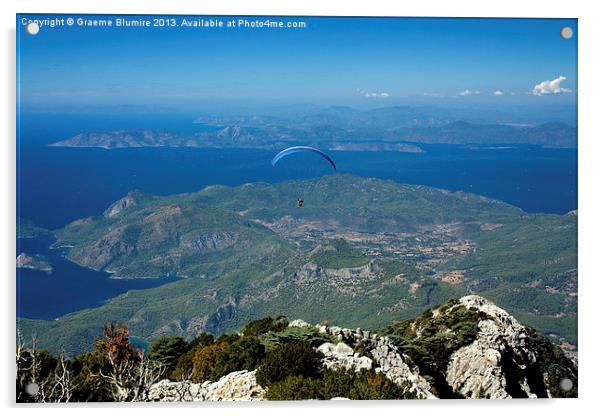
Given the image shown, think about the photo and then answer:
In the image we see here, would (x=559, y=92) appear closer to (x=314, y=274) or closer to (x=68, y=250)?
(x=314, y=274)

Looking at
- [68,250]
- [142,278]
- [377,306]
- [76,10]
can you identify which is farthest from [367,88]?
[142,278]

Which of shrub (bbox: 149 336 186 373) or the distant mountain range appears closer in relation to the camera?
shrub (bbox: 149 336 186 373)

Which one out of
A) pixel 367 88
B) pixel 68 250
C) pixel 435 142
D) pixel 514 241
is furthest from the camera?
pixel 514 241

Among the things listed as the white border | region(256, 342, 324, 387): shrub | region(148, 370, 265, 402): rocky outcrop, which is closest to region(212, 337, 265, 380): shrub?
region(148, 370, 265, 402): rocky outcrop

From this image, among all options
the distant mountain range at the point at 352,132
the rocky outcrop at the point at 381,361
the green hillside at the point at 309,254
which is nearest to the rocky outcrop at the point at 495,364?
the rocky outcrop at the point at 381,361

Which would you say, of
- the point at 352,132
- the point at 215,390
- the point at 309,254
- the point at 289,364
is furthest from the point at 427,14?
the point at 309,254

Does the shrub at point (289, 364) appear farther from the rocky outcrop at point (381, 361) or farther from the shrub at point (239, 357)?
the shrub at point (239, 357)

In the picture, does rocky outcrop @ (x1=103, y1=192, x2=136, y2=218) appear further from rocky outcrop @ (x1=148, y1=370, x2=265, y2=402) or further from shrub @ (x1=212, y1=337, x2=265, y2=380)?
rocky outcrop @ (x1=148, y1=370, x2=265, y2=402)
